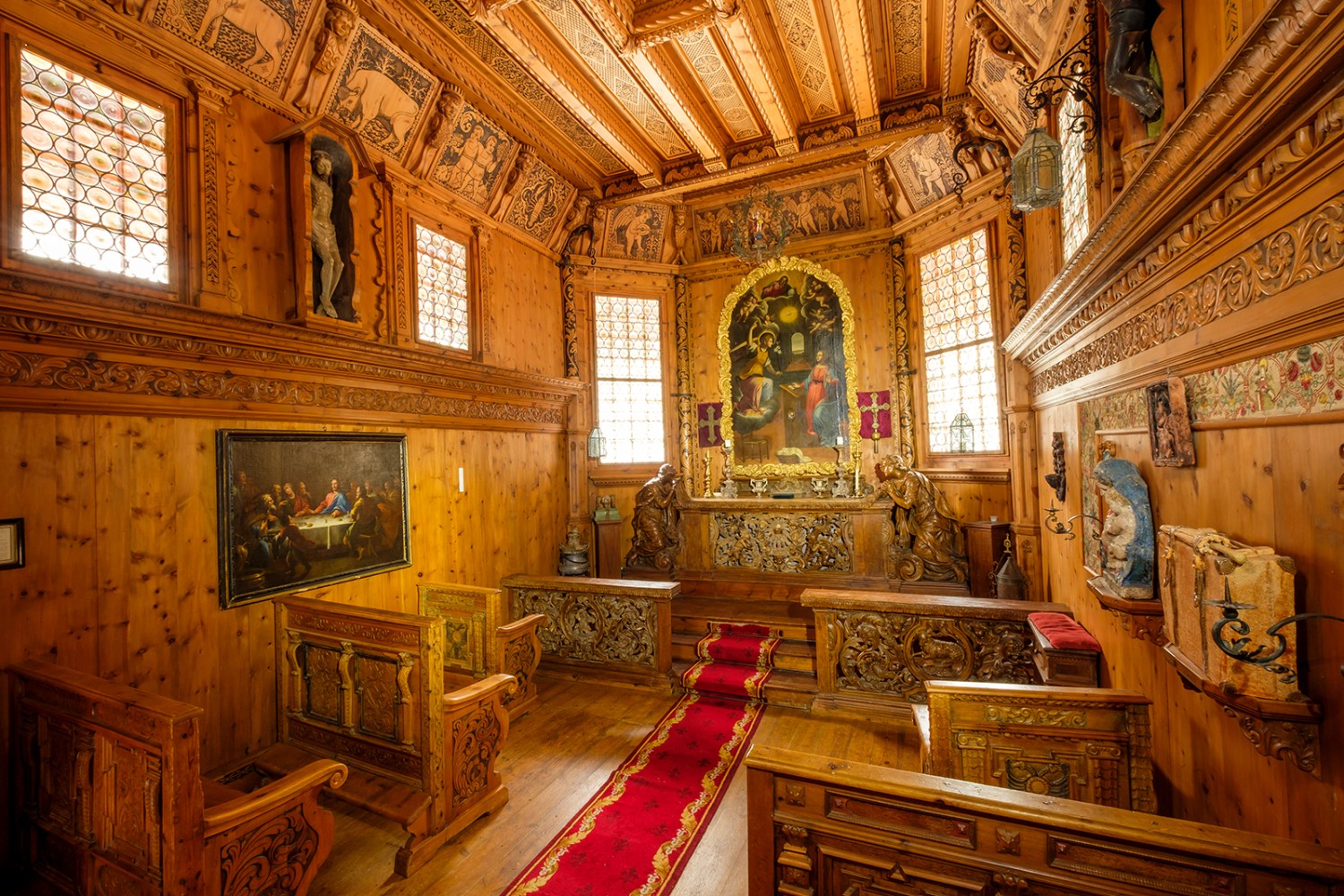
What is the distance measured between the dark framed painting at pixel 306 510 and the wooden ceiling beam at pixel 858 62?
17.5ft

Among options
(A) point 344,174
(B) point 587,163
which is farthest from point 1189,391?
(B) point 587,163

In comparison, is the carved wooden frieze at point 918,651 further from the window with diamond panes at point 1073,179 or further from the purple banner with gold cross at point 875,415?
the purple banner with gold cross at point 875,415

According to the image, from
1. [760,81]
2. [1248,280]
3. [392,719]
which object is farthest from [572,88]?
[392,719]

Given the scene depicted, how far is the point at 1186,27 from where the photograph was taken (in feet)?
6.62

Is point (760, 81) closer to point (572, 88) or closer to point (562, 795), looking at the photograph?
point (572, 88)

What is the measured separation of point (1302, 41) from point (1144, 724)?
8.75 feet

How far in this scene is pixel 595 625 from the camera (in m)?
5.73

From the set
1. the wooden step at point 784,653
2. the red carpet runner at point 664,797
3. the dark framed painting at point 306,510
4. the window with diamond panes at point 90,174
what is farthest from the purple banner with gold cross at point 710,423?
the window with diamond panes at point 90,174

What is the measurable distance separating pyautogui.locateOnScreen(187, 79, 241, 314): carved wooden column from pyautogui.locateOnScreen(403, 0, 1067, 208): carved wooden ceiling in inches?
71.9

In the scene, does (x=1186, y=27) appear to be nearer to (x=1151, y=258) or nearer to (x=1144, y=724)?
(x=1151, y=258)

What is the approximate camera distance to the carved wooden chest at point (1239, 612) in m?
1.42

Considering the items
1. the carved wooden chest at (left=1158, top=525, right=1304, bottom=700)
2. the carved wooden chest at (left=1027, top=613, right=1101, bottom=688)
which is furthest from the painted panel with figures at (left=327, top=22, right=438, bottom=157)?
the carved wooden chest at (left=1027, top=613, right=1101, bottom=688)

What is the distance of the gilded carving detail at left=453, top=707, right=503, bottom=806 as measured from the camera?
10.9 feet

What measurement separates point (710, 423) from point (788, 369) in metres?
1.42
